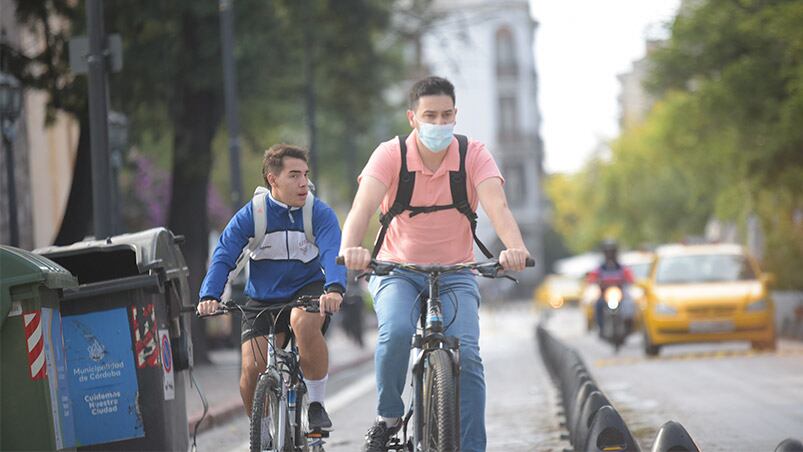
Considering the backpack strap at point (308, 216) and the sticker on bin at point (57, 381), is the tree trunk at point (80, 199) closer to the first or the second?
the sticker on bin at point (57, 381)

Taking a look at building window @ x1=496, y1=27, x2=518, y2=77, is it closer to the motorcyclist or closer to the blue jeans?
the motorcyclist

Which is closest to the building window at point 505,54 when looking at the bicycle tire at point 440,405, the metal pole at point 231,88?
the metal pole at point 231,88

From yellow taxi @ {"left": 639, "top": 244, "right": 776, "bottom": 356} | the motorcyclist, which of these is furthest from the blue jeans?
the motorcyclist

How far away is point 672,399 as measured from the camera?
14633mm

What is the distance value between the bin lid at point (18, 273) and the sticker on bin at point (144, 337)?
3.87 ft

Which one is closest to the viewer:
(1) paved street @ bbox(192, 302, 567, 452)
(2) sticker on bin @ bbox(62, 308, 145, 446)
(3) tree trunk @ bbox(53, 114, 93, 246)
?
(2) sticker on bin @ bbox(62, 308, 145, 446)

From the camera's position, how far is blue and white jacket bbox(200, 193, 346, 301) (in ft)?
26.7

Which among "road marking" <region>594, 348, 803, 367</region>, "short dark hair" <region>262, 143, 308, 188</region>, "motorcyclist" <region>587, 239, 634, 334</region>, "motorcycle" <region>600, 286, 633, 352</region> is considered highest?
"short dark hair" <region>262, 143, 308, 188</region>

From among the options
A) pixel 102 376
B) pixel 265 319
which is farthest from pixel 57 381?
pixel 265 319

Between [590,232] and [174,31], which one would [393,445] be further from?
[590,232]

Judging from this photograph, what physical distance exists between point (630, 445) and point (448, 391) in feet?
4.85

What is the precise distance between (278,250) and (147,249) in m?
1.64

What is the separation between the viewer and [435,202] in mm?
7629

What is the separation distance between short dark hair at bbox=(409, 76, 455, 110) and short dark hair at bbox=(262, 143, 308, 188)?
85cm
